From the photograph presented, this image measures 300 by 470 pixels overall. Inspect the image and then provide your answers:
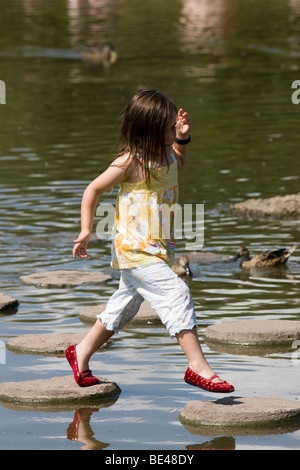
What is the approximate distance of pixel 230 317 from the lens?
25.2 ft

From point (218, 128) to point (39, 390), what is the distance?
1269cm

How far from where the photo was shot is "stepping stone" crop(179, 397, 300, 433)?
537 cm

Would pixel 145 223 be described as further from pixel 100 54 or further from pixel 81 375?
pixel 100 54

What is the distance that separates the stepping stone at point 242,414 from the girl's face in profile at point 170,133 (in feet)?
4.59

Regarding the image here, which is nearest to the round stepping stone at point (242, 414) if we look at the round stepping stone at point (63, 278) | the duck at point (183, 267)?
the round stepping stone at point (63, 278)

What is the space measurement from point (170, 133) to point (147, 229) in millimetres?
539

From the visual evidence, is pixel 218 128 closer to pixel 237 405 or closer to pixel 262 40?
pixel 237 405

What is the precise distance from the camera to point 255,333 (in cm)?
695

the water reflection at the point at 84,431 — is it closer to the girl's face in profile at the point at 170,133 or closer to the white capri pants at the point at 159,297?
the white capri pants at the point at 159,297

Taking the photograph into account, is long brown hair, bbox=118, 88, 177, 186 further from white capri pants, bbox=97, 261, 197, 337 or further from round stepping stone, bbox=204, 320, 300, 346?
round stepping stone, bbox=204, 320, 300, 346

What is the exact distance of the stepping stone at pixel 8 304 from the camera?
7.99 m

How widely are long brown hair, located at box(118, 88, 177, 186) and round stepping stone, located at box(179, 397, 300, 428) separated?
125 cm

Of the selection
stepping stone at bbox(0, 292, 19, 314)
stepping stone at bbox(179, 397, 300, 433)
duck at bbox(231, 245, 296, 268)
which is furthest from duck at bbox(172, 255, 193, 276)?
stepping stone at bbox(179, 397, 300, 433)
